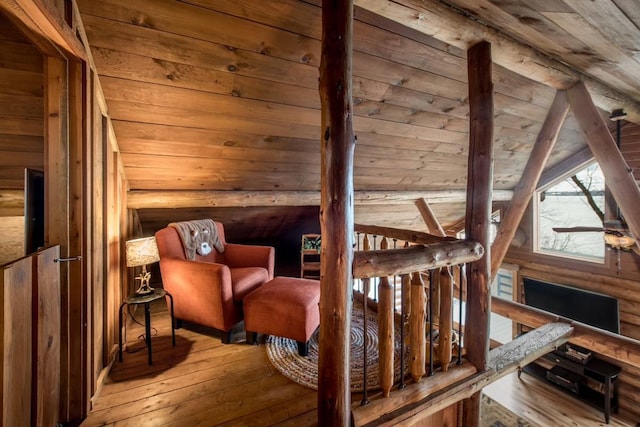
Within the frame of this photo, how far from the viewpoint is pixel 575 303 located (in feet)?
14.6

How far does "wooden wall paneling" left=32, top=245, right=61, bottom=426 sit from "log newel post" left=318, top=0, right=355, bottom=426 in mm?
1288

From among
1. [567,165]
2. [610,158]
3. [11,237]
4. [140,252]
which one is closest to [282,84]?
[140,252]

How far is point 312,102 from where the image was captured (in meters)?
2.51

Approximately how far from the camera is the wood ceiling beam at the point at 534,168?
263 centimetres

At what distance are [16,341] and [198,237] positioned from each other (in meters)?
1.77

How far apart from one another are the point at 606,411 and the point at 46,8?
6.50 meters

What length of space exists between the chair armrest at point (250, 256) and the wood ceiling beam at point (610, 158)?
3.16 m

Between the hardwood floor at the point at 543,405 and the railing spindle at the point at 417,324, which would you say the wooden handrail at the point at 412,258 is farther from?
the hardwood floor at the point at 543,405

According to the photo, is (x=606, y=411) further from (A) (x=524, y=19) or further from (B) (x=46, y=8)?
(B) (x=46, y=8)

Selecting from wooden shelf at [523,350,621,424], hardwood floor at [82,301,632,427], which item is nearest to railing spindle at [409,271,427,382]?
hardwood floor at [82,301,632,427]

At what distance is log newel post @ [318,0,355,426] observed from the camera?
1.37 meters

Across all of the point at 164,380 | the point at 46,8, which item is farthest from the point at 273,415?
the point at 46,8

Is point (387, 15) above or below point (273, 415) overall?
above

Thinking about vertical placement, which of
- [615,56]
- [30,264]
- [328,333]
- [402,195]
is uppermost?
[615,56]
